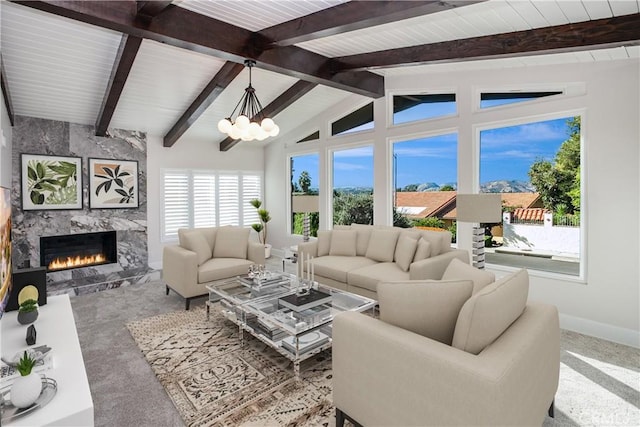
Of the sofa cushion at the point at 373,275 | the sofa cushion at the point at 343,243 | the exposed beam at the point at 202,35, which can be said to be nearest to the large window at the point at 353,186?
the sofa cushion at the point at 343,243

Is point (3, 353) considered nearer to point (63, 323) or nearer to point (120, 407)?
point (63, 323)

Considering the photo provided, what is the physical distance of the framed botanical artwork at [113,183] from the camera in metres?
5.52

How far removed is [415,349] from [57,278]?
5892 mm

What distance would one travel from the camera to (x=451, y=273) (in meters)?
2.52

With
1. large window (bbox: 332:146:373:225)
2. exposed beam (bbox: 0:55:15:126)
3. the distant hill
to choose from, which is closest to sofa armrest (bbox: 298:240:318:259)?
large window (bbox: 332:146:373:225)

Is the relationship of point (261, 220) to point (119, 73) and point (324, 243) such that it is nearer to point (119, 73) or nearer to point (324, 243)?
point (324, 243)

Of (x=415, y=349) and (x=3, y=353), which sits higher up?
(x=415, y=349)

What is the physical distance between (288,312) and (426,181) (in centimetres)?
322

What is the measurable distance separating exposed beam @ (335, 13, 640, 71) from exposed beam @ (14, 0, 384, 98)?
66 centimetres

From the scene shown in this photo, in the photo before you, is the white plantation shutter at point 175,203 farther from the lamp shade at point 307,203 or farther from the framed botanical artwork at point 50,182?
the lamp shade at point 307,203

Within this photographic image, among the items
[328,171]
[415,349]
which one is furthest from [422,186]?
[415,349]

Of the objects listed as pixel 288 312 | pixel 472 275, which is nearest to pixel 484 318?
pixel 472 275

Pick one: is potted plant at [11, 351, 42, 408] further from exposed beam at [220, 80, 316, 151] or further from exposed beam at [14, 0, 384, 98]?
exposed beam at [220, 80, 316, 151]

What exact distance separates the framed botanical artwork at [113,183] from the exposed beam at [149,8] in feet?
11.9
